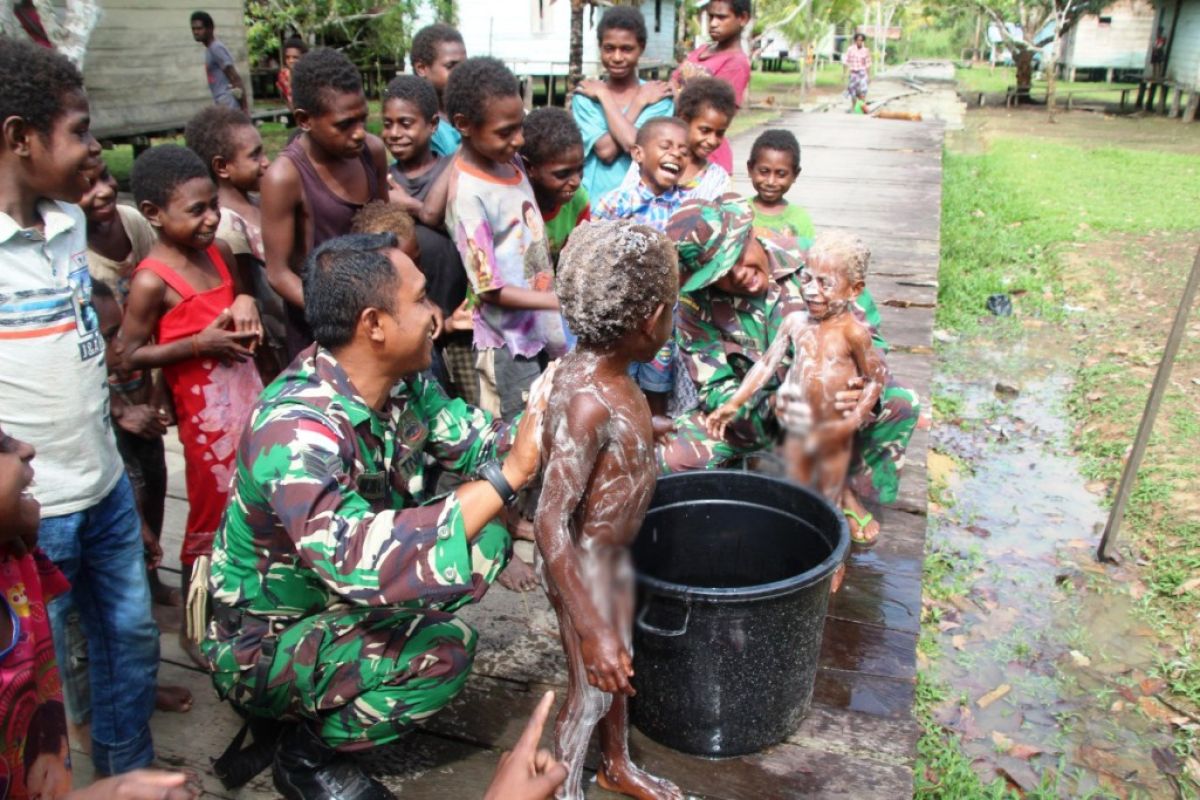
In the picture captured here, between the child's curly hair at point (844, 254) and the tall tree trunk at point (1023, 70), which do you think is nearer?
the child's curly hair at point (844, 254)

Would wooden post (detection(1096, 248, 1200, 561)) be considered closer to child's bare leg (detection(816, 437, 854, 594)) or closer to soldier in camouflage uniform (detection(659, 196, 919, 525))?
soldier in camouflage uniform (detection(659, 196, 919, 525))

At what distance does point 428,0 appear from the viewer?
2045 cm

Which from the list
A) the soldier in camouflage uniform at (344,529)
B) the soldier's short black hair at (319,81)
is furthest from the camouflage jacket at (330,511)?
the soldier's short black hair at (319,81)

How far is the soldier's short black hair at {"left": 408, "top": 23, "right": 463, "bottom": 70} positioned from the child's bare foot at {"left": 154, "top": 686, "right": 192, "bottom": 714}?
3492 mm

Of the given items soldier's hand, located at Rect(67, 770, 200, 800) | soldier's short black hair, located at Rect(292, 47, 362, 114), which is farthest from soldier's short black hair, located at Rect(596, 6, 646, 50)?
soldier's hand, located at Rect(67, 770, 200, 800)

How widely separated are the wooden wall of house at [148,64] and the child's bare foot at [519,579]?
1121 centimetres

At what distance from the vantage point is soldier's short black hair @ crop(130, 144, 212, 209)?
282 cm

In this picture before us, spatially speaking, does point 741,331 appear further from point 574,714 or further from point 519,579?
point 574,714

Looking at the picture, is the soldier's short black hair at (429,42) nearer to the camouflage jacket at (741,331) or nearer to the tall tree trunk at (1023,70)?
the camouflage jacket at (741,331)

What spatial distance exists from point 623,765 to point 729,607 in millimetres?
496

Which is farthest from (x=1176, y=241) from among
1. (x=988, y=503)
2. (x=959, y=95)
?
(x=959, y=95)

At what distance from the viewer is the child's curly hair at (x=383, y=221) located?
129 inches

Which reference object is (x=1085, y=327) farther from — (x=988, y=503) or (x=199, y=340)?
(x=199, y=340)

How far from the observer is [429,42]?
493 cm
